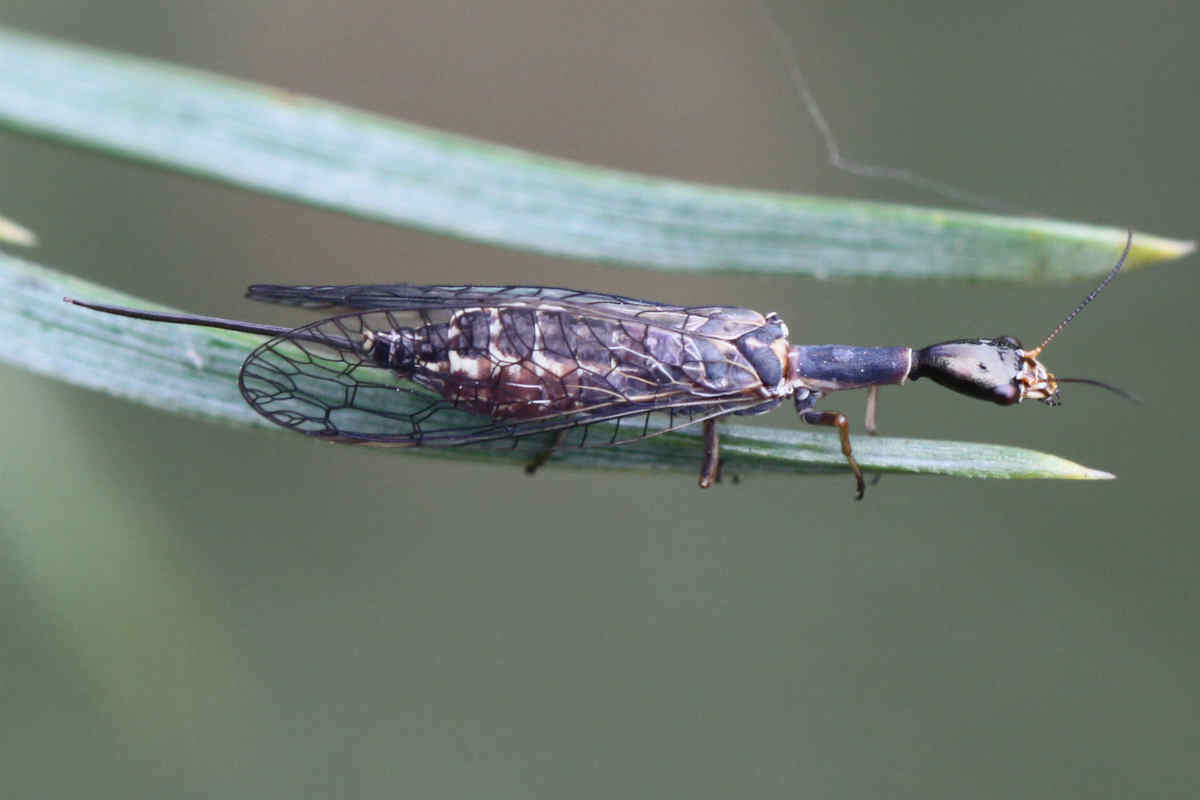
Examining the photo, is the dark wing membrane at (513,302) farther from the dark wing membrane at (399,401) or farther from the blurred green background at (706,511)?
the blurred green background at (706,511)

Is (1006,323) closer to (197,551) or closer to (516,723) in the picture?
(516,723)

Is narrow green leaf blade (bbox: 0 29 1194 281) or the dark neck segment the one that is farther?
the dark neck segment

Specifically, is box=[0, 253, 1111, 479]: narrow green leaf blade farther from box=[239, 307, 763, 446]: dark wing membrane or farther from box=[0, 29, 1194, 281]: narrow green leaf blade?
box=[0, 29, 1194, 281]: narrow green leaf blade

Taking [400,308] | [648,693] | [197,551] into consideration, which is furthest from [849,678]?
[197,551]

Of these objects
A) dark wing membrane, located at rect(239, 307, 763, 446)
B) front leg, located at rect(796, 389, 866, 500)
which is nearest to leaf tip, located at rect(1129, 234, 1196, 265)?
front leg, located at rect(796, 389, 866, 500)

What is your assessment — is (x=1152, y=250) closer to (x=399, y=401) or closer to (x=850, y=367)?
(x=850, y=367)

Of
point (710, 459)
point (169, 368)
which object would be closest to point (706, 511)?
Answer: point (710, 459)
